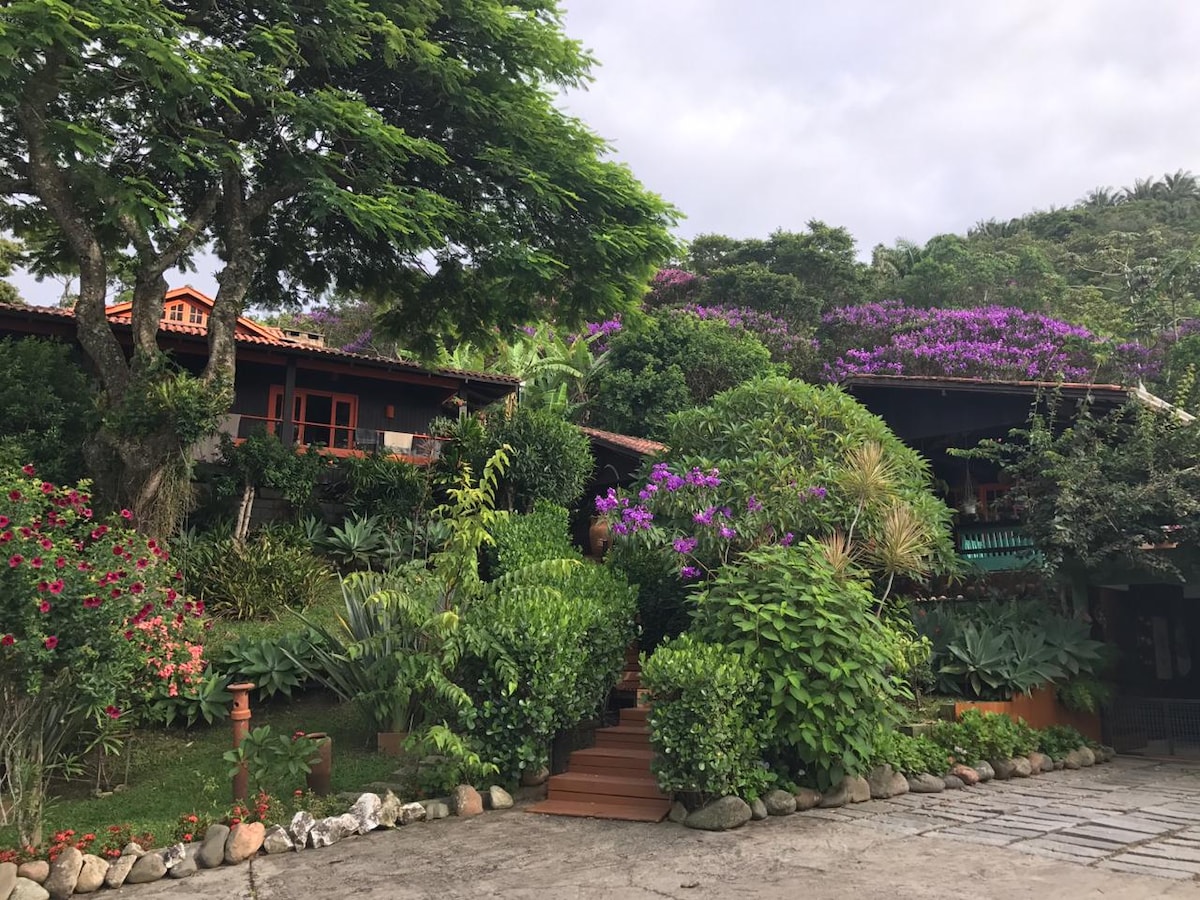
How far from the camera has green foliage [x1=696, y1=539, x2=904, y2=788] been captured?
6.46m

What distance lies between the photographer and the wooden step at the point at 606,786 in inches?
270

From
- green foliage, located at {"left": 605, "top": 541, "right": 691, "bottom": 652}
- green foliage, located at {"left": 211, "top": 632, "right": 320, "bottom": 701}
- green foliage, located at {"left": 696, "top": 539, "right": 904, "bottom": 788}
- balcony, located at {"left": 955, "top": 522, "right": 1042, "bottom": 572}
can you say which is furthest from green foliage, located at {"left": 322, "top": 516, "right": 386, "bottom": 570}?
balcony, located at {"left": 955, "top": 522, "right": 1042, "bottom": 572}

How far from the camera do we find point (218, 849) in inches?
225

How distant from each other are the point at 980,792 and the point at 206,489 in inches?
466

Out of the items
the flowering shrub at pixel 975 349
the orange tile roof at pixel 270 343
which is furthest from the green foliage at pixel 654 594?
the flowering shrub at pixel 975 349

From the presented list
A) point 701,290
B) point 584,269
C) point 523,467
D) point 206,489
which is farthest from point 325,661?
point 701,290

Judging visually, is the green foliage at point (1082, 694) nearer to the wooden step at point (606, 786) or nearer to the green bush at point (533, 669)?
the wooden step at point (606, 786)

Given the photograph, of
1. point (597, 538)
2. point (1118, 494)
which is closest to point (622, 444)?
point (597, 538)

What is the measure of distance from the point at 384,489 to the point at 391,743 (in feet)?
23.3

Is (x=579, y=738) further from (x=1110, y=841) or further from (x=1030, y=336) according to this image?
(x=1030, y=336)

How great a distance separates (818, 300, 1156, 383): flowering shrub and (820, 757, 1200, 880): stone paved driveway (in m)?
16.6

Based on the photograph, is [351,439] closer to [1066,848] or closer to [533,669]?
[533,669]

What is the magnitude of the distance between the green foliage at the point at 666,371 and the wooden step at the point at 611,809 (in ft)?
47.2

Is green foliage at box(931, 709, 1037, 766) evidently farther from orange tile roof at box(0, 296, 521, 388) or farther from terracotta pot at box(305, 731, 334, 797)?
orange tile roof at box(0, 296, 521, 388)
